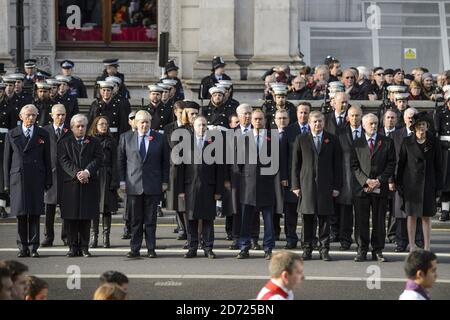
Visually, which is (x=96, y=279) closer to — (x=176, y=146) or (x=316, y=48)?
(x=176, y=146)

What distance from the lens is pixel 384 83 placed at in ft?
84.0

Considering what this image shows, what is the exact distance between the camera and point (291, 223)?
19.7 m

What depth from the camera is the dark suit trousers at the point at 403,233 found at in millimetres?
19484

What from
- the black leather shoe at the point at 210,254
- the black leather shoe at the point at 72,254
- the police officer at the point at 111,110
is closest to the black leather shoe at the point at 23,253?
the black leather shoe at the point at 72,254

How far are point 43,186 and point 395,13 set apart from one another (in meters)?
17.1

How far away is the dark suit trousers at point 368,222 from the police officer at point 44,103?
619cm

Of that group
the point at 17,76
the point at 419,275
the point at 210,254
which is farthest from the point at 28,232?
the point at 419,275

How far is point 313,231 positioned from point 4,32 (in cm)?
1348

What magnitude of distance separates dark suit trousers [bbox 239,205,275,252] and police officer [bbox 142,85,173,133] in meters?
3.90

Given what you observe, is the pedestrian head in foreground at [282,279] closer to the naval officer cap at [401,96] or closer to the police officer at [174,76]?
the naval officer cap at [401,96]

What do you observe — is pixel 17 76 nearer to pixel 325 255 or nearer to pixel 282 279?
pixel 325 255

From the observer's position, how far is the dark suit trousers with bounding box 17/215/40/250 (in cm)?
1886

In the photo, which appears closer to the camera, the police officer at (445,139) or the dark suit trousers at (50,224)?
the dark suit trousers at (50,224)
